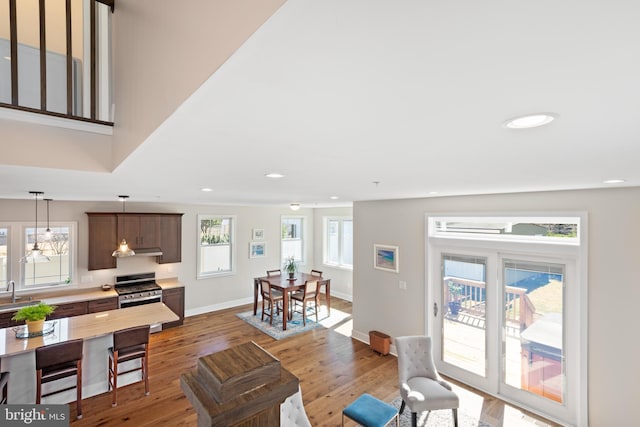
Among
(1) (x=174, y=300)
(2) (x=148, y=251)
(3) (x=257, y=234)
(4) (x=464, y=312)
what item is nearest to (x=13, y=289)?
(2) (x=148, y=251)

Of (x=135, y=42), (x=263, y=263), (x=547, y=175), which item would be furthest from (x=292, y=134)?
(x=263, y=263)

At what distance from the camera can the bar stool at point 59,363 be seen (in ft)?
10.4

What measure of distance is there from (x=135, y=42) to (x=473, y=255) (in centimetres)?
409

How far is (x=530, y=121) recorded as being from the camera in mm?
948

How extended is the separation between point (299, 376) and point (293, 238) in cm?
468

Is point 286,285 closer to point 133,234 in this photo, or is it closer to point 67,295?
point 133,234

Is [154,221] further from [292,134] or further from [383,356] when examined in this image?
[292,134]

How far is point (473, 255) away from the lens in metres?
3.99

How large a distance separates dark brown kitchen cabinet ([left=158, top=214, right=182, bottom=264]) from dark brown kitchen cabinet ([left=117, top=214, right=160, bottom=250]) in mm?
100

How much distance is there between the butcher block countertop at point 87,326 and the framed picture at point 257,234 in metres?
3.26

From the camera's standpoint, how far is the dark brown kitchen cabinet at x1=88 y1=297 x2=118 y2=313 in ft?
16.8

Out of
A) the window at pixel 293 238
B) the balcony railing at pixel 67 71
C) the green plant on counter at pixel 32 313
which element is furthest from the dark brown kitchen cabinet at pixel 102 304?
the window at pixel 293 238

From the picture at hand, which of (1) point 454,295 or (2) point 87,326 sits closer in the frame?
(2) point 87,326

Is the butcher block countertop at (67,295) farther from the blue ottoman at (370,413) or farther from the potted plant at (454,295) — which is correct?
the potted plant at (454,295)
